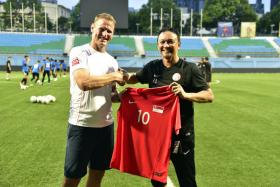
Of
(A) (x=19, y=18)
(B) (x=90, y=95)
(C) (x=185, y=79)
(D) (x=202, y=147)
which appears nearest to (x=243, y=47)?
(D) (x=202, y=147)

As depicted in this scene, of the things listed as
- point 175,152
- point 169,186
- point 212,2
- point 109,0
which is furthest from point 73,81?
point 212,2

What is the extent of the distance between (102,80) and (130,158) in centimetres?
115

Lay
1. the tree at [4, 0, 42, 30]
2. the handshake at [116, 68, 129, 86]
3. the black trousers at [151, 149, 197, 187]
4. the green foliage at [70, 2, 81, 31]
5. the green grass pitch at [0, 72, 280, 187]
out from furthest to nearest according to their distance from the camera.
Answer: the green foliage at [70, 2, 81, 31] < the tree at [4, 0, 42, 30] < the green grass pitch at [0, 72, 280, 187] < the black trousers at [151, 149, 197, 187] < the handshake at [116, 68, 129, 86]

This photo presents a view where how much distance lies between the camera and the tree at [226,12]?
404ft

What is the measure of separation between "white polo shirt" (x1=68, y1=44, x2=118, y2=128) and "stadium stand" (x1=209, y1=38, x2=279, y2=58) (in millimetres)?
66363

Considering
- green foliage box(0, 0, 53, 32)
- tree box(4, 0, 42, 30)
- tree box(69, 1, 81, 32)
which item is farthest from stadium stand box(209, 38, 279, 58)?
tree box(69, 1, 81, 32)

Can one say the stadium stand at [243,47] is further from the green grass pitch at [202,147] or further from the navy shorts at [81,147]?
the navy shorts at [81,147]

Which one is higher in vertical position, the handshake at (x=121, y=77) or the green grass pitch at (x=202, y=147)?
the handshake at (x=121, y=77)

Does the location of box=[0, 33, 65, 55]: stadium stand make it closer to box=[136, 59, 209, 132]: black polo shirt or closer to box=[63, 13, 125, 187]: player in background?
box=[63, 13, 125, 187]: player in background

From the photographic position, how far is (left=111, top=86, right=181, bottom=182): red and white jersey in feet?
15.0

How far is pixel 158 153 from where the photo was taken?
4.64 metres

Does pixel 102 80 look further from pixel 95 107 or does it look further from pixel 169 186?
pixel 169 186

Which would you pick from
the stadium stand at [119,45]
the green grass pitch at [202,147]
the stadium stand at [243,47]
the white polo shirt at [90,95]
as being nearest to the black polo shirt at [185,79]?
the white polo shirt at [90,95]

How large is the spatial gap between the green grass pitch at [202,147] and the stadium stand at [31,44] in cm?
4919
